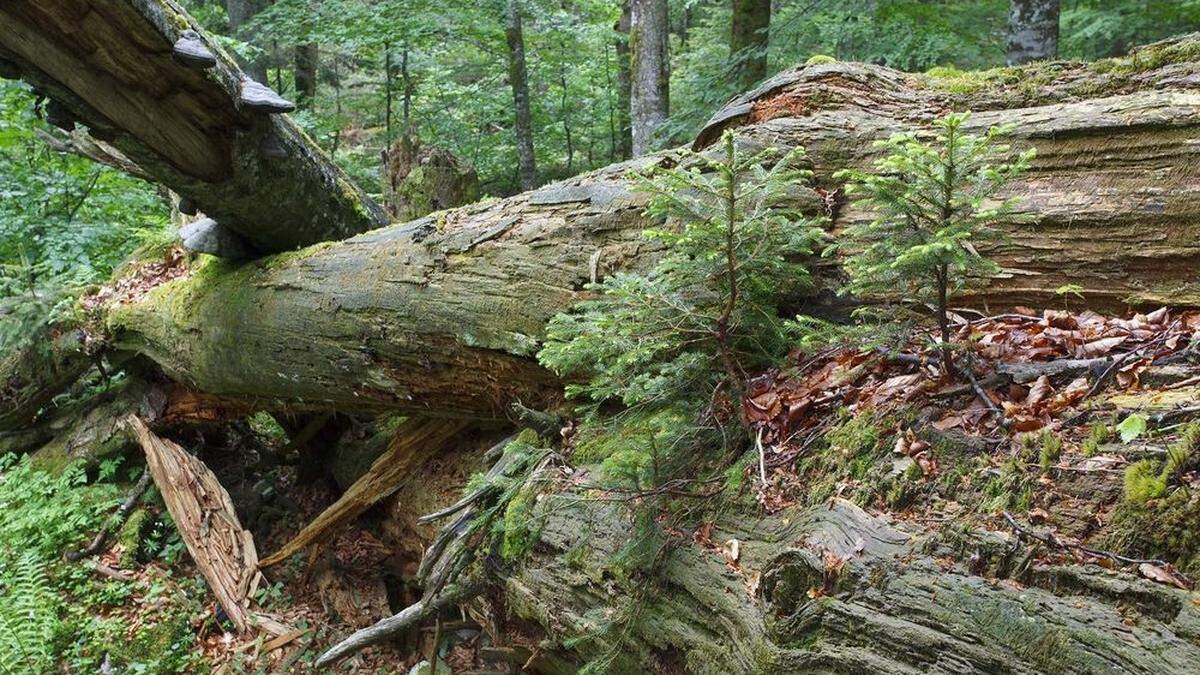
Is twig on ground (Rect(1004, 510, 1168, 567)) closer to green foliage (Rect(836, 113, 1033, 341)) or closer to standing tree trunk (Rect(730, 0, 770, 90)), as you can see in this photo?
green foliage (Rect(836, 113, 1033, 341))

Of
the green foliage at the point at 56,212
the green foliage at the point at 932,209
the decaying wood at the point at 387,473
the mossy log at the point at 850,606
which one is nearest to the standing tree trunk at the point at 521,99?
the green foliage at the point at 56,212

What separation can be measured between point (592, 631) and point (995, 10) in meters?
10.6

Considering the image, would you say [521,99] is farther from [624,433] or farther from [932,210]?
[932,210]

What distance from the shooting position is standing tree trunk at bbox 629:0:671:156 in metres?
9.25

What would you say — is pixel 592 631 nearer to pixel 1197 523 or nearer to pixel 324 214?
pixel 1197 523

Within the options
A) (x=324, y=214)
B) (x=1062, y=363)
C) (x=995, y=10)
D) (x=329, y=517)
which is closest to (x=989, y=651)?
(x=1062, y=363)

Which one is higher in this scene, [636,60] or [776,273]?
[636,60]

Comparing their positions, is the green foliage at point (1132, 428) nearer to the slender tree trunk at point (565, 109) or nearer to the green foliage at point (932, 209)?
the green foliage at point (932, 209)

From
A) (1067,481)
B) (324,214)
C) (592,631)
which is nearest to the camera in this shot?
(1067,481)

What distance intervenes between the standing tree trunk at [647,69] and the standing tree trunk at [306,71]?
977 centimetres

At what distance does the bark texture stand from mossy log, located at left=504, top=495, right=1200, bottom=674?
3.56m

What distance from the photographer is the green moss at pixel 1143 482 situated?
1983mm

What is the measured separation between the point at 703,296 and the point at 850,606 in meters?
1.66

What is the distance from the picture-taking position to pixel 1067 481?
217 centimetres
